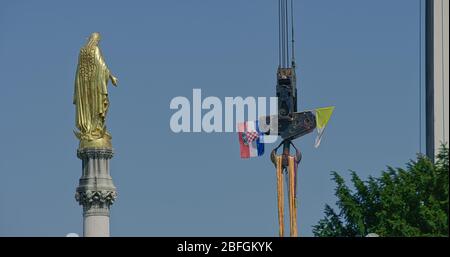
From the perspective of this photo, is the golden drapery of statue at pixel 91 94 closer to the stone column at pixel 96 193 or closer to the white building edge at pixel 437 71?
the stone column at pixel 96 193

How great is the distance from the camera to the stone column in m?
108

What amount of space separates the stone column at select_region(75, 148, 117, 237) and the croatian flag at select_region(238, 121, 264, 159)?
923 inches

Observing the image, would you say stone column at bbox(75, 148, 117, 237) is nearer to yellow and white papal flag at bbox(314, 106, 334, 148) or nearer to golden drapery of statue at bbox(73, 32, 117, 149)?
golden drapery of statue at bbox(73, 32, 117, 149)

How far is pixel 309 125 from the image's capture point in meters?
138

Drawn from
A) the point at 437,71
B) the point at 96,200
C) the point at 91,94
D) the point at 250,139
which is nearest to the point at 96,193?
the point at 96,200

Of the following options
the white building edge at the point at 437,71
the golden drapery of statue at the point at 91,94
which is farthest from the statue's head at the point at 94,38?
the white building edge at the point at 437,71

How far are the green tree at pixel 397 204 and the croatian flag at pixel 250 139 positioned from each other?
44.0 metres

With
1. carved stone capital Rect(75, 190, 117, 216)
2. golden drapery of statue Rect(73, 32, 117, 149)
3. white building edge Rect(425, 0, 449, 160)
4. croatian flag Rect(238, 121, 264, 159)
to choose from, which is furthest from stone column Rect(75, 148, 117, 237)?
croatian flag Rect(238, 121, 264, 159)

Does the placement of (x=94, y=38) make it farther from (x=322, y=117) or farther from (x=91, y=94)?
(x=322, y=117)

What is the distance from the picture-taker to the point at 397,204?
81.3m

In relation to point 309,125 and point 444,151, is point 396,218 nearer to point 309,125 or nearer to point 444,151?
point 444,151

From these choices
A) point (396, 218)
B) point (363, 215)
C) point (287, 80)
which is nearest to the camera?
point (396, 218)
